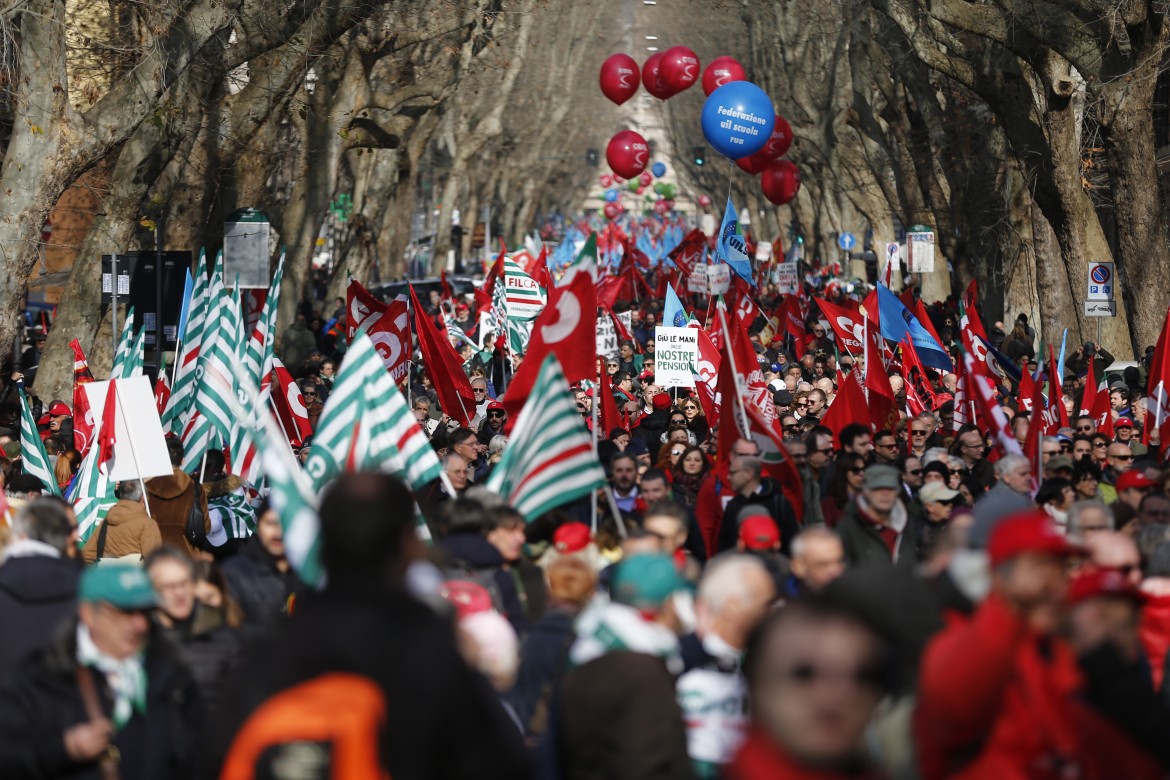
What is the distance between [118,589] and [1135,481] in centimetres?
596

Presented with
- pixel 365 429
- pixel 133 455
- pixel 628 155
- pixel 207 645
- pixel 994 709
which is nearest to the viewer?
pixel 994 709

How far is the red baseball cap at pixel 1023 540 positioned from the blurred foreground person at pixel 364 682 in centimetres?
104

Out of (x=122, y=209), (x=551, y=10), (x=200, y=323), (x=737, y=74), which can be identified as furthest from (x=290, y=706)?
(x=551, y=10)

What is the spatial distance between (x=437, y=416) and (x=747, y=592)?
43.0ft

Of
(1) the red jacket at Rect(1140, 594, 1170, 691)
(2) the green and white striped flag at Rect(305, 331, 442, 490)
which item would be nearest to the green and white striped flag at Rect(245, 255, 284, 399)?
(2) the green and white striped flag at Rect(305, 331, 442, 490)

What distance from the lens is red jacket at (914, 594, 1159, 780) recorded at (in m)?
3.63

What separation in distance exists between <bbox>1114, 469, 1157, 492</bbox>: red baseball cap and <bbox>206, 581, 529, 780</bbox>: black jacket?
20.6 feet

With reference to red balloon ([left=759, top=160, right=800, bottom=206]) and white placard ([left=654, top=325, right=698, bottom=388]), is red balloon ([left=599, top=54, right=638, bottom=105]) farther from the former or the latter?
white placard ([left=654, top=325, right=698, bottom=388])

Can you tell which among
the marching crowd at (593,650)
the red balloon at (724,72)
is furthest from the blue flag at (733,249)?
the marching crowd at (593,650)

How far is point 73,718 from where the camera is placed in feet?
16.0

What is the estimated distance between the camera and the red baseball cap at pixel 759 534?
752 cm

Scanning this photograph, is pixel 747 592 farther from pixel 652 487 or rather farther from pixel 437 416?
pixel 437 416

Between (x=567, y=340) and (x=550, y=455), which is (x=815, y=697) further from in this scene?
(x=567, y=340)

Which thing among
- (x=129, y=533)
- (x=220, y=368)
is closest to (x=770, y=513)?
(x=129, y=533)
